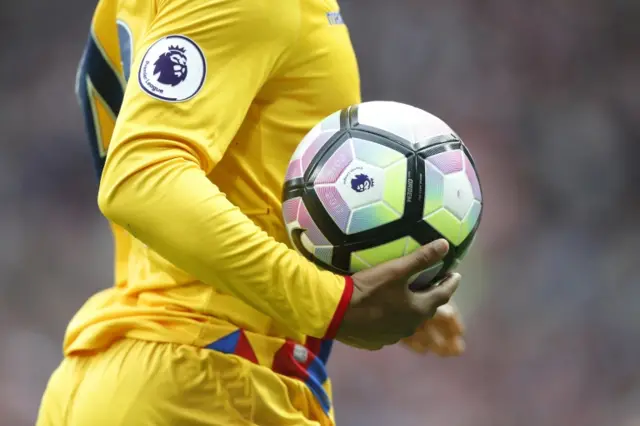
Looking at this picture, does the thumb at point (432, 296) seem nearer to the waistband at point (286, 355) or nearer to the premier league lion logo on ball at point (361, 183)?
the premier league lion logo on ball at point (361, 183)

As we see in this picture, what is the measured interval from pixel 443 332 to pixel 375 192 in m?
0.70


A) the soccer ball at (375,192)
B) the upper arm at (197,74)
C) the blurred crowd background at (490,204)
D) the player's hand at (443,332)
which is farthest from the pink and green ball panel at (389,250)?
the blurred crowd background at (490,204)

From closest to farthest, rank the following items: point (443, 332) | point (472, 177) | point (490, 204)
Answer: point (472, 177)
point (443, 332)
point (490, 204)

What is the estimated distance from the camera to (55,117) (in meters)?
5.02

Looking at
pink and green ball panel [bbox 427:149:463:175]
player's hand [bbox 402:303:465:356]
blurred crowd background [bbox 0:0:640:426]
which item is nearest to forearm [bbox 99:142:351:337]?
pink and green ball panel [bbox 427:149:463:175]

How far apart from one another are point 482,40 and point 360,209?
3730mm

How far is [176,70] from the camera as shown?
4.37ft

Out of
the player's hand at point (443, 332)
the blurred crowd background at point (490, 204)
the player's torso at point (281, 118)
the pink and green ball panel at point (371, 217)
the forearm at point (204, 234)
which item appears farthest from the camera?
the blurred crowd background at point (490, 204)

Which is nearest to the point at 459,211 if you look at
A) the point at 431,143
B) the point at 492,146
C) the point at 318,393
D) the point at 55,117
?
the point at 431,143

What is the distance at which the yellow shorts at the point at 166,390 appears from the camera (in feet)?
4.83

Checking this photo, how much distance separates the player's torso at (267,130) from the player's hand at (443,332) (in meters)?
0.49

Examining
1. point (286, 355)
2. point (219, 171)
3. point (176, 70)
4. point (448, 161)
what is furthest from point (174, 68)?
point (286, 355)

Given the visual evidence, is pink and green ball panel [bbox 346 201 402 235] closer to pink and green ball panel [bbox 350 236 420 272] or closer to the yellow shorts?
pink and green ball panel [bbox 350 236 420 272]

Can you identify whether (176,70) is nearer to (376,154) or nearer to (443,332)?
(376,154)
